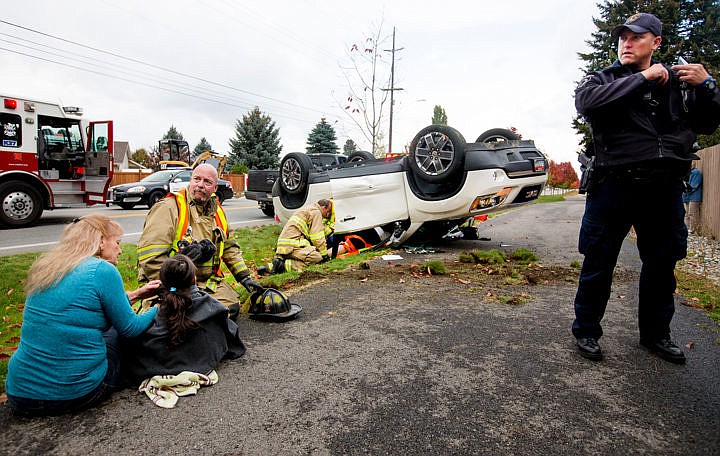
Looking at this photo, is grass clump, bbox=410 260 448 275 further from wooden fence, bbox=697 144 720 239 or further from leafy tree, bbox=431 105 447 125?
leafy tree, bbox=431 105 447 125

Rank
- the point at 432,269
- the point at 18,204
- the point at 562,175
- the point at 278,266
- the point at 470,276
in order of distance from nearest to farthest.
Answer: the point at 470,276 < the point at 432,269 < the point at 278,266 < the point at 18,204 < the point at 562,175

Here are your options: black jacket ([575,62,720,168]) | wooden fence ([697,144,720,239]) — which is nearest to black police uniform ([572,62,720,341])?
black jacket ([575,62,720,168])

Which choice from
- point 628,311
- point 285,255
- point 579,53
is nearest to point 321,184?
point 285,255

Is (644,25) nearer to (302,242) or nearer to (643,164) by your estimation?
(643,164)

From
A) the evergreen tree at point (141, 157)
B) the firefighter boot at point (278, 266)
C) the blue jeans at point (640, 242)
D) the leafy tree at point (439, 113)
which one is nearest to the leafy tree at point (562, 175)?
the leafy tree at point (439, 113)

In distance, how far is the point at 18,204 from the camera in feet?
35.8

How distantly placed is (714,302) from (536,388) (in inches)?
112

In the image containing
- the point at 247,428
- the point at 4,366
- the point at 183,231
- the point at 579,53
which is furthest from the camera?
the point at 579,53

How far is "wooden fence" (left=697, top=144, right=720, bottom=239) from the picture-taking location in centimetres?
1001

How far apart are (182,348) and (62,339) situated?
2.08ft

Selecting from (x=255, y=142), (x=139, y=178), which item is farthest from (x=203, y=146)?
(x=139, y=178)

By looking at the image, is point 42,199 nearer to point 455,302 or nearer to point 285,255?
point 285,255

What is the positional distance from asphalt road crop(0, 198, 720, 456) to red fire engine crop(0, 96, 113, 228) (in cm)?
1019

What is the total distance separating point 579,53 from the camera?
3152 centimetres
